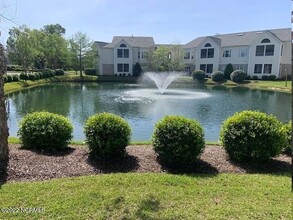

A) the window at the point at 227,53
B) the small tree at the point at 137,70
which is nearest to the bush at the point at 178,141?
the small tree at the point at 137,70

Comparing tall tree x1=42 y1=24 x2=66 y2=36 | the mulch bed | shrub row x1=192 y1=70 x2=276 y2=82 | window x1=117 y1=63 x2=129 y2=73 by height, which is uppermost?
tall tree x1=42 y1=24 x2=66 y2=36

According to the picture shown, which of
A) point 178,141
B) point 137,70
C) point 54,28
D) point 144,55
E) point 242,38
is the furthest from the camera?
point 54,28

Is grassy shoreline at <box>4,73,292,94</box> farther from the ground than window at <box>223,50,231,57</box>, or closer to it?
closer to it

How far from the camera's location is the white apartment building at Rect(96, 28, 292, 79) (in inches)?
1699

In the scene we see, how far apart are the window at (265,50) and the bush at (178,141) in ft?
140

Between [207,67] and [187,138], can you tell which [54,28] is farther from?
[187,138]

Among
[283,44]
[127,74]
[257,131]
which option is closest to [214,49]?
[283,44]

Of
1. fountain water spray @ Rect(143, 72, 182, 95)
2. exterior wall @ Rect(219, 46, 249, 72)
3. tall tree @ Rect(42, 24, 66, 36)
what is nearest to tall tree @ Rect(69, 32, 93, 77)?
fountain water spray @ Rect(143, 72, 182, 95)


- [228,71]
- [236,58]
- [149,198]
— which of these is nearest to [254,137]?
[149,198]

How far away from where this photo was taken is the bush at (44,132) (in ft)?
22.0

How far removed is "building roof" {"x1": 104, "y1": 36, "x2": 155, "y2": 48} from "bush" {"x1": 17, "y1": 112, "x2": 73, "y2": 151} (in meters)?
46.5

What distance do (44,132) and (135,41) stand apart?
4938cm

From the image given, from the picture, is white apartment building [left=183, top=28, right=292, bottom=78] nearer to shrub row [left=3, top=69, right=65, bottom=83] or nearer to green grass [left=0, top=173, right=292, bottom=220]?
shrub row [left=3, top=69, right=65, bottom=83]

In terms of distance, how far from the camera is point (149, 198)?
13.7 ft
